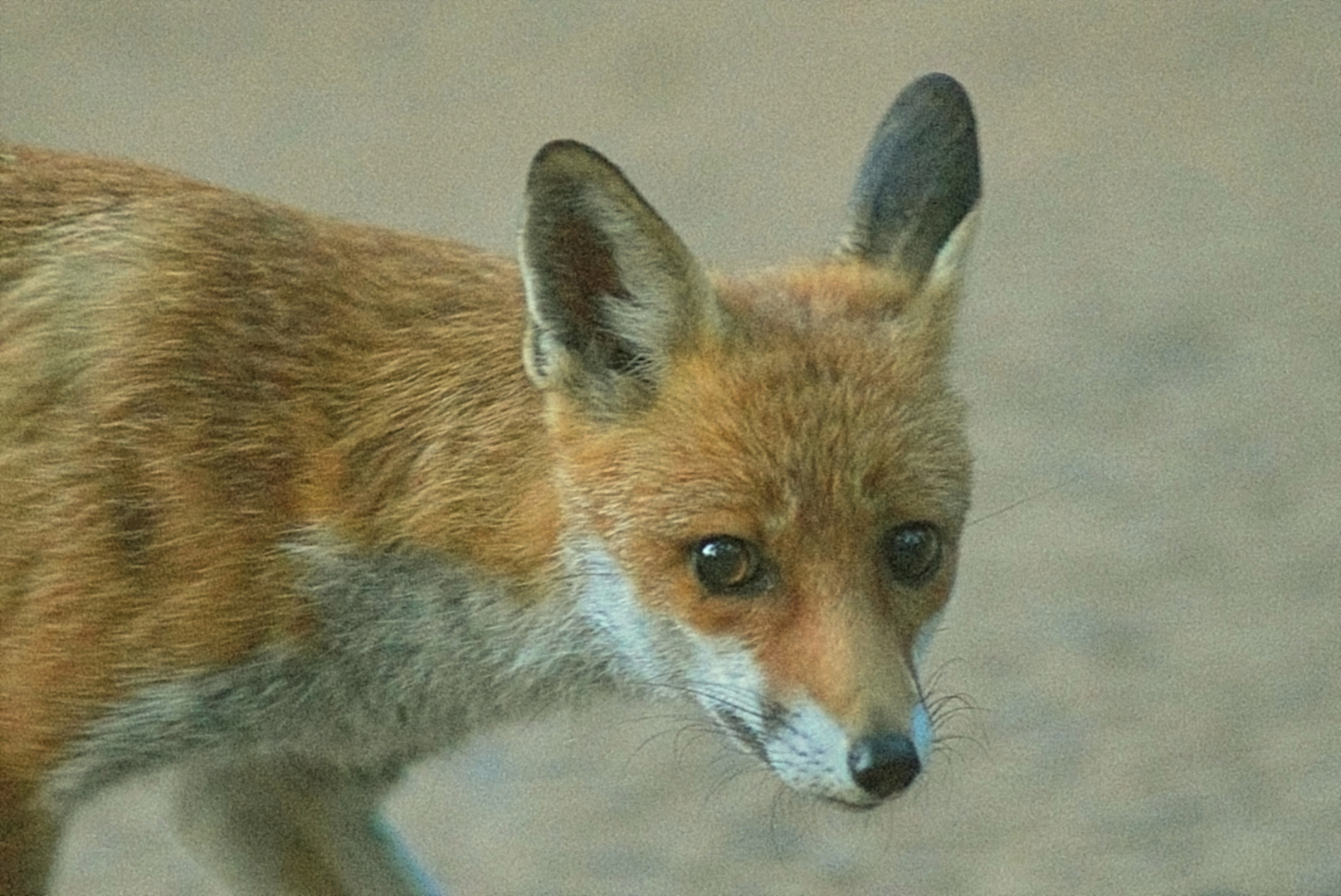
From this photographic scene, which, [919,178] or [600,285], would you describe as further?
[919,178]

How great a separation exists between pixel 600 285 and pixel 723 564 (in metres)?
0.57

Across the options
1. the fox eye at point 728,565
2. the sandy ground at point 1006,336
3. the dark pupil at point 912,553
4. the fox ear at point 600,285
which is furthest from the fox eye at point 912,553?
the sandy ground at point 1006,336

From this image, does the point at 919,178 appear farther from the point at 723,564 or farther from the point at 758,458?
the point at 723,564

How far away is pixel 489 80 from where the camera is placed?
10.7 m

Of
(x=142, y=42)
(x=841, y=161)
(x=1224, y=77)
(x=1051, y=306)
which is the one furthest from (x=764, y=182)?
(x=142, y=42)

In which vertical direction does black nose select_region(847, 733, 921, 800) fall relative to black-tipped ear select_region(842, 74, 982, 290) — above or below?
below

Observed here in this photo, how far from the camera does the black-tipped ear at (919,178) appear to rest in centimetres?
397

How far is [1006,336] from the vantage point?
8297 millimetres

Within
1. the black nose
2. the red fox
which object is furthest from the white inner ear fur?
the black nose

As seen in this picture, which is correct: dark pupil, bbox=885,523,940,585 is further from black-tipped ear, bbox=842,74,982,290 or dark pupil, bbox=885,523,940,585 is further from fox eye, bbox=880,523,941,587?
black-tipped ear, bbox=842,74,982,290

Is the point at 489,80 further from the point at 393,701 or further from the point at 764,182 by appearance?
the point at 393,701

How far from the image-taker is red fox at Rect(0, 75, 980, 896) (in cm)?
365

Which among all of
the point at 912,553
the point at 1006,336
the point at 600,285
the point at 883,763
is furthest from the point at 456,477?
the point at 1006,336

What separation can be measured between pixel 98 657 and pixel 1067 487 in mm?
4275
